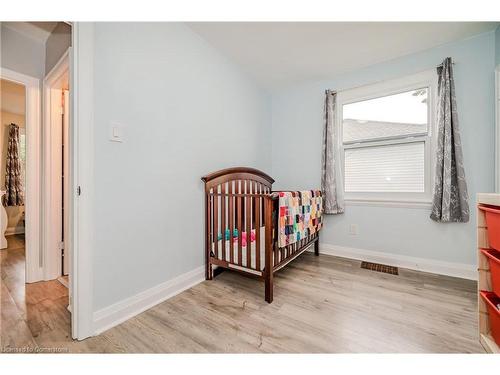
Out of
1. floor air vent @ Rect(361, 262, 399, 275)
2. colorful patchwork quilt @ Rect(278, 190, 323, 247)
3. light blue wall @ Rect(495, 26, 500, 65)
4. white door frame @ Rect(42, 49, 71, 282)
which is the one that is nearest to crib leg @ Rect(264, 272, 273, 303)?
colorful patchwork quilt @ Rect(278, 190, 323, 247)

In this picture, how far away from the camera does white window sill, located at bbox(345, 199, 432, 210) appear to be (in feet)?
6.50

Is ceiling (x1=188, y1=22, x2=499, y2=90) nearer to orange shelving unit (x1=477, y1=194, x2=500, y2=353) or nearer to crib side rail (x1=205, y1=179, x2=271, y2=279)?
crib side rail (x1=205, y1=179, x2=271, y2=279)

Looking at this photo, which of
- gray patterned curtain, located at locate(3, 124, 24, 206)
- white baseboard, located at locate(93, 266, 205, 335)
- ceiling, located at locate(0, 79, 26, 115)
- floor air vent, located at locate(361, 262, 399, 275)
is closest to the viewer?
white baseboard, located at locate(93, 266, 205, 335)

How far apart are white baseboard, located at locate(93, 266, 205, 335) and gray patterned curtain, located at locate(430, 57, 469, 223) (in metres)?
2.25

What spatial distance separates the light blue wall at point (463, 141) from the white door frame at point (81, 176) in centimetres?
219

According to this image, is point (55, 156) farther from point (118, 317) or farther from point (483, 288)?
point (483, 288)

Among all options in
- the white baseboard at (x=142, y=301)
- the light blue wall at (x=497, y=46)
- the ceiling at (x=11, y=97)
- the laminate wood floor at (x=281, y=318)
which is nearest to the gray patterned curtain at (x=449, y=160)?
the light blue wall at (x=497, y=46)

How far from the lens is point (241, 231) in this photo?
165 centimetres

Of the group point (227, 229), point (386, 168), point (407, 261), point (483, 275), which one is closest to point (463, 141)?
point (386, 168)

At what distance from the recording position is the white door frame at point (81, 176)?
3.42 ft

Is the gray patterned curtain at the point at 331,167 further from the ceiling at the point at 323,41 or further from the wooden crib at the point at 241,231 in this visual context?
the wooden crib at the point at 241,231
